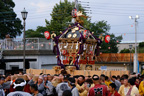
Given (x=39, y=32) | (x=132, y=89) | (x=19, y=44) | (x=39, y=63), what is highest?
(x=39, y=32)

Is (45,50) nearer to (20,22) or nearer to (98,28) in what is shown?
(20,22)

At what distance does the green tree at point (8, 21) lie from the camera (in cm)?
3978

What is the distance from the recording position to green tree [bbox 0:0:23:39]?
1566 inches

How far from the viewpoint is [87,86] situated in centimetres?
1019

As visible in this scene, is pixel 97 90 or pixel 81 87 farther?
pixel 81 87

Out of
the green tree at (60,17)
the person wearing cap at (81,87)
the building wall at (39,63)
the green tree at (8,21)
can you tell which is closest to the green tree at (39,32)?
the green tree at (60,17)

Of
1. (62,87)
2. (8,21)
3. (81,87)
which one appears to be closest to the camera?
(62,87)

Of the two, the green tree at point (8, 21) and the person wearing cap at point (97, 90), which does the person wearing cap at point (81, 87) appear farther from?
the green tree at point (8, 21)

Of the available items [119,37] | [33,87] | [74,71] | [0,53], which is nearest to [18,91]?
[33,87]

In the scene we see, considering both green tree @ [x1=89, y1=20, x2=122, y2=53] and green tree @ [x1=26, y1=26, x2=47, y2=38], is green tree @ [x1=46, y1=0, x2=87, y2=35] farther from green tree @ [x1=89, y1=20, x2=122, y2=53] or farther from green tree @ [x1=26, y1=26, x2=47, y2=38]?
green tree @ [x1=26, y1=26, x2=47, y2=38]

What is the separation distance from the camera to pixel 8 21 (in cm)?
4059

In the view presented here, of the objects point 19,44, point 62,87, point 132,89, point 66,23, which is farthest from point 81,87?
point 66,23

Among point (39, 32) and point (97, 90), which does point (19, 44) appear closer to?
point (97, 90)

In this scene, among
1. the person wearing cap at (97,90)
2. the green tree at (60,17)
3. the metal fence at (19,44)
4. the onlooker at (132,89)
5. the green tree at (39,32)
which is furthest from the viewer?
the green tree at (39,32)
